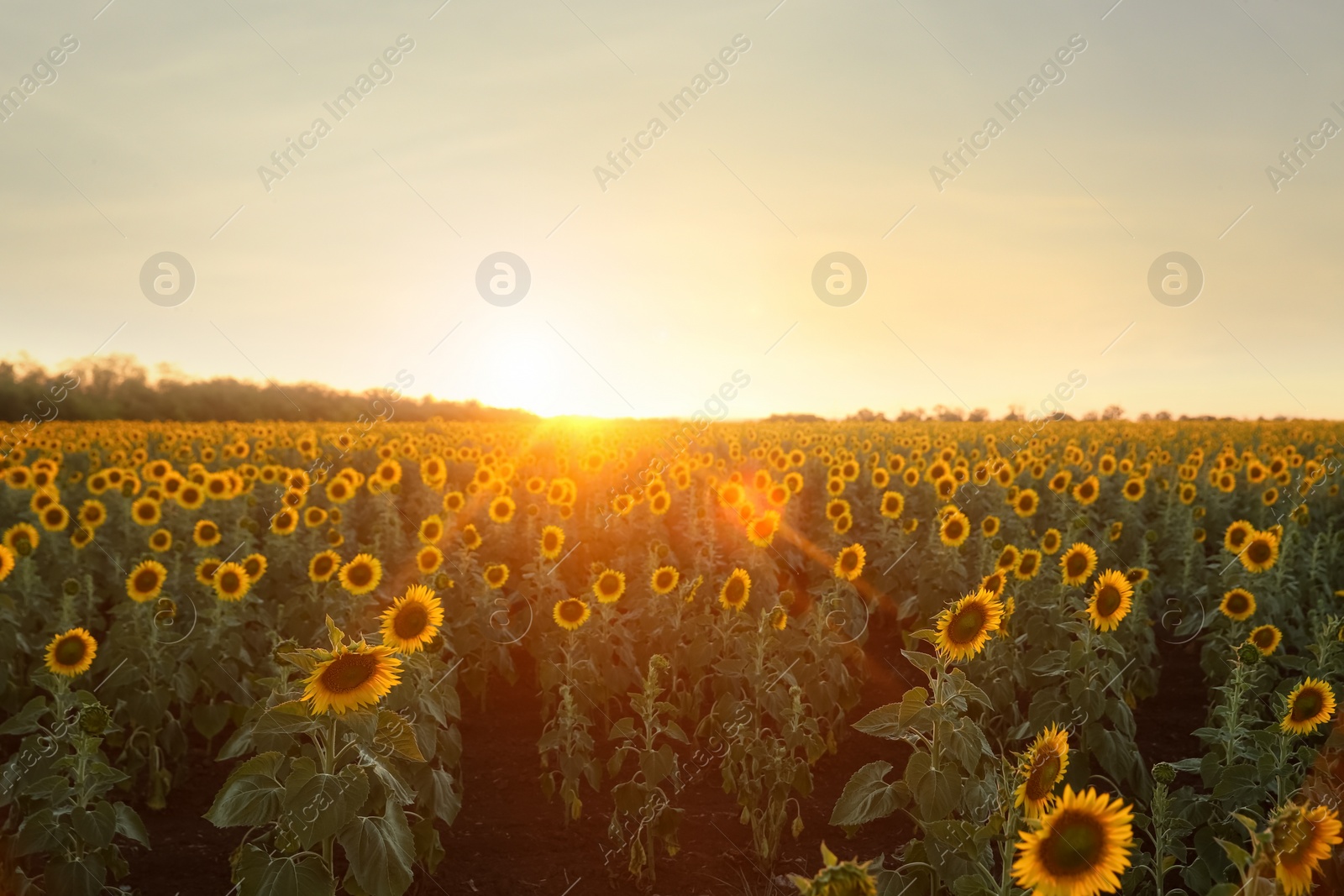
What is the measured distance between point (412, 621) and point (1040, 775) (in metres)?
3.33

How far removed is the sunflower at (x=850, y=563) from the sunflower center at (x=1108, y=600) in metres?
2.06

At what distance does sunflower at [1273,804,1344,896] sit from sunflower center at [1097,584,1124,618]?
8.65ft

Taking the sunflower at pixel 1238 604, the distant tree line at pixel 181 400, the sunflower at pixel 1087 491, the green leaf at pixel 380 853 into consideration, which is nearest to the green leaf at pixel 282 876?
the green leaf at pixel 380 853

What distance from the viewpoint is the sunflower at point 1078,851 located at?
2242 mm

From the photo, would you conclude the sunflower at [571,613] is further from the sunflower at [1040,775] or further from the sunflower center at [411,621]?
the sunflower at [1040,775]

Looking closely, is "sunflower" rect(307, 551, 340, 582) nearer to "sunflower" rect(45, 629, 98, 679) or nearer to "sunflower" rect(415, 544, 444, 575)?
"sunflower" rect(415, 544, 444, 575)

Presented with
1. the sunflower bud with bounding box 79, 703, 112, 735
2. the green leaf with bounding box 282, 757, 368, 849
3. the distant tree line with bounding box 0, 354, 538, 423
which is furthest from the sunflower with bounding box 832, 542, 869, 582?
the distant tree line with bounding box 0, 354, 538, 423

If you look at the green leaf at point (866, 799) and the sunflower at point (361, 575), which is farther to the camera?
the sunflower at point (361, 575)

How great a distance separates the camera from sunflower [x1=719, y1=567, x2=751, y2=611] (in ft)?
20.3

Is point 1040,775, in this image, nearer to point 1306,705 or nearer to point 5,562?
point 1306,705

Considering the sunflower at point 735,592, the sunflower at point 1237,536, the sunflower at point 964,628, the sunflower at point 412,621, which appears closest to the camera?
the sunflower at point 964,628

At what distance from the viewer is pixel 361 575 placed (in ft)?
22.5

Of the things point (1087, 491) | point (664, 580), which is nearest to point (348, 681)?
point (664, 580)

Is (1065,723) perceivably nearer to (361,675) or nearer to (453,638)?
(361,675)
